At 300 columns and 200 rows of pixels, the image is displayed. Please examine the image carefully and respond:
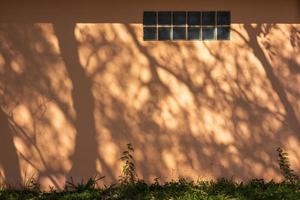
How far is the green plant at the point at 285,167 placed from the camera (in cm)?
881

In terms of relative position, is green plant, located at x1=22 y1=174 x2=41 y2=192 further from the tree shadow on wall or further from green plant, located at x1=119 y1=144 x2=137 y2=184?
green plant, located at x1=119 y1=144 x2=137 y2=184

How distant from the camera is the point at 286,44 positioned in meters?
8.98

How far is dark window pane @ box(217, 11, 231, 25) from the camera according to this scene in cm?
902

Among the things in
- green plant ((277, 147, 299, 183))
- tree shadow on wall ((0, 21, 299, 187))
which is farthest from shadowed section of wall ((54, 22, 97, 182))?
green plant ((277, 147, 299, 183))

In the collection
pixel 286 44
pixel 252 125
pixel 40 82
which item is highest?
pixel 286 44

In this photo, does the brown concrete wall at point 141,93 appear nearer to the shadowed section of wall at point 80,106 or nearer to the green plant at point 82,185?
the shadowed section of wall at point 80,106

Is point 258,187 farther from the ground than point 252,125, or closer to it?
closer to it

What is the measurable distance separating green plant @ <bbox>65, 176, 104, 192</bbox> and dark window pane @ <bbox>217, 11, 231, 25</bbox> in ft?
10.7

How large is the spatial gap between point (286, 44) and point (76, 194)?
167 inches

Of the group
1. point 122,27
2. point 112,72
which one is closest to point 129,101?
point 112,72

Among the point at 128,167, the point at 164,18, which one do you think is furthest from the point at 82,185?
the point at 164,18

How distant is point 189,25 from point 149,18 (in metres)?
0.69

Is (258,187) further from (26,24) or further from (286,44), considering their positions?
(26,24)

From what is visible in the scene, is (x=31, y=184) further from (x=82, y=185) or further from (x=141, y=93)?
(x=141, y=93)
